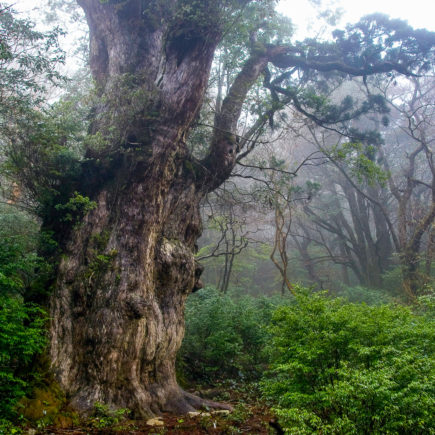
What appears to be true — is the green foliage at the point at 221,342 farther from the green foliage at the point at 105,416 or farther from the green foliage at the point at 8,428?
the green foliage at the point at 8,428

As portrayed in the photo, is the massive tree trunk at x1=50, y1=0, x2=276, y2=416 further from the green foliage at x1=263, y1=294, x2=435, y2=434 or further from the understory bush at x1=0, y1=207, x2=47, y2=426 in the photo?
the green foliage at x1=263, y1=294, x2=435, y2=434

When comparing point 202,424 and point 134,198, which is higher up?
point 134,198

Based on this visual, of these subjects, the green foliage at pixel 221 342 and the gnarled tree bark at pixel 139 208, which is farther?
the green foliage at pixel 221 342

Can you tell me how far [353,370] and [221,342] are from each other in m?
5.13

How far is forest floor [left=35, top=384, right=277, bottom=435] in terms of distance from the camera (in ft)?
14.7

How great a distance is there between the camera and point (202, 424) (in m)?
5.11

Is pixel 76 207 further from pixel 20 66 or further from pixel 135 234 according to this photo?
pixel 20 66

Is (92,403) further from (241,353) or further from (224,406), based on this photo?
(241,353)

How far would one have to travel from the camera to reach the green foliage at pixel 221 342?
27.6 feet

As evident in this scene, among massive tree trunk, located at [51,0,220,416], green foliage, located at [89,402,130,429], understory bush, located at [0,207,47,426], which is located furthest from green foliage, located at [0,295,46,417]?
green foliage, located at [89,402,130,429]

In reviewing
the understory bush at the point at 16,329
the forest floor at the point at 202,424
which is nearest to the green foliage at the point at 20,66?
the understory bush at the point at 16,329

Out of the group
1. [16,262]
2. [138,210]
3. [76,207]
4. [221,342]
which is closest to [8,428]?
[16,262]

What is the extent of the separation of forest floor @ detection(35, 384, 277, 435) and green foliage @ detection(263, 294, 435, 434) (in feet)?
2.80

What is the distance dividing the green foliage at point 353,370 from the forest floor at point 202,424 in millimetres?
854
